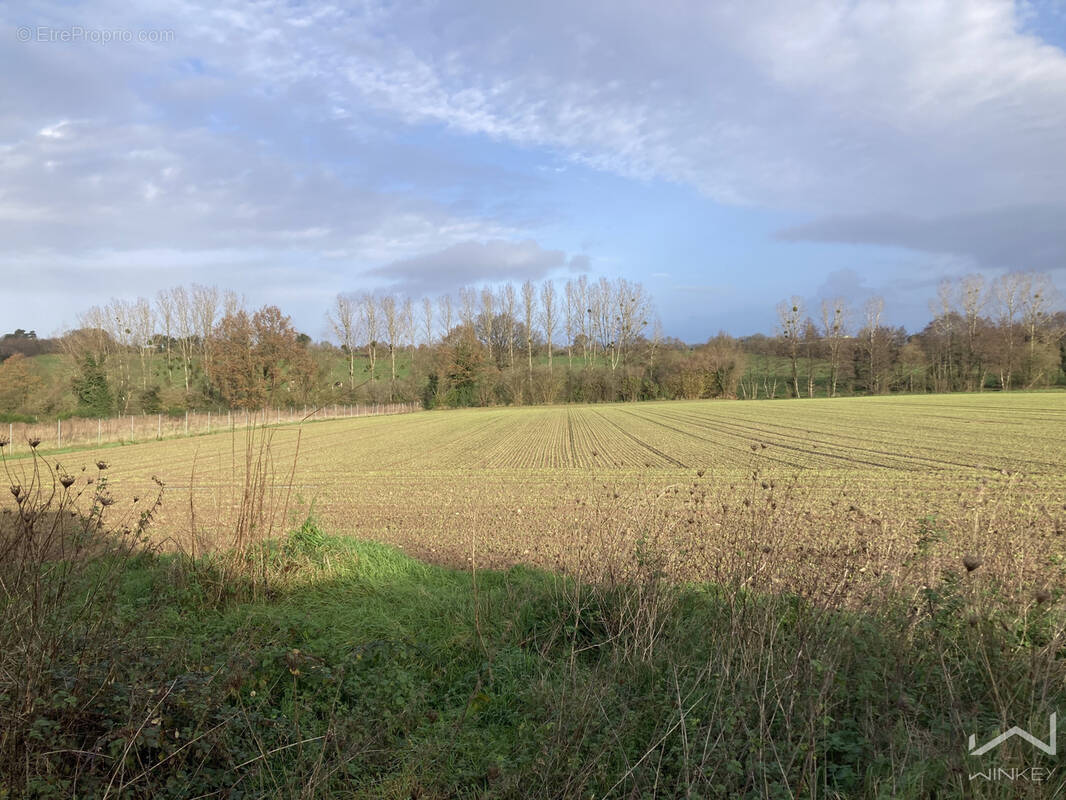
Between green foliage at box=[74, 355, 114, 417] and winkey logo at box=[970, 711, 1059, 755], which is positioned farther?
green foliage at box=[74, 355, 114, 417]

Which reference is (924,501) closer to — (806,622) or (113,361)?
(806,622)

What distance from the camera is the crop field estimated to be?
537 centimetres

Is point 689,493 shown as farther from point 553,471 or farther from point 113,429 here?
point 113,429

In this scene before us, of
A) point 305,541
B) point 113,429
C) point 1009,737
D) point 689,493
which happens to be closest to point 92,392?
point 113,429

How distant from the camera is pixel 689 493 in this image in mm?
9117

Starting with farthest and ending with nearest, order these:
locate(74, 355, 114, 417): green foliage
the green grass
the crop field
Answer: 1. locate(74, 355, 114, 417): green foliage
2. the crop field
3. the green grass

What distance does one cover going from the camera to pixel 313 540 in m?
7.43

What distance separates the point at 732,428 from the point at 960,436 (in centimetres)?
1214

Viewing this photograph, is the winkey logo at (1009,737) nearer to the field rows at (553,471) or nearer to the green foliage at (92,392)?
the field rows at (553,471)

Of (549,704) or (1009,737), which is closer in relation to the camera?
(1009,737)

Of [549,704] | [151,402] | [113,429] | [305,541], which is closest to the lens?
[549,704]

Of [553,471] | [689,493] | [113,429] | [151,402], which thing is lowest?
[553,471]

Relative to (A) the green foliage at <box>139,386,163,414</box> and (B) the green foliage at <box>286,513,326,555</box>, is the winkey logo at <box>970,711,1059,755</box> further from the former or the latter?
(A) the green foliage at <box>139,386,163,414</box>

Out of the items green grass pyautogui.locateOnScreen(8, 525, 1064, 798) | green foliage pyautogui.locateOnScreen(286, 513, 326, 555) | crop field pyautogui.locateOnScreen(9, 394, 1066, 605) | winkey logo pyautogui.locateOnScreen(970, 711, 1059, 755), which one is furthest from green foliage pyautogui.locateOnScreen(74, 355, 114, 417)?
winkey logo pyautogui.locateOnScreen(970, 711, 1059, 755)
